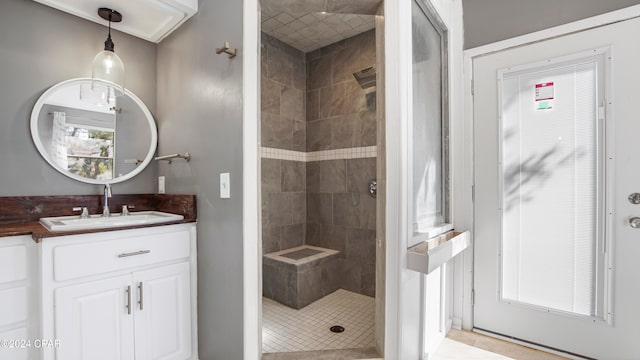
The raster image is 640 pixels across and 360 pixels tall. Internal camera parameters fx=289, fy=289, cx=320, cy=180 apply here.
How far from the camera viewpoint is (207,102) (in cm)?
169

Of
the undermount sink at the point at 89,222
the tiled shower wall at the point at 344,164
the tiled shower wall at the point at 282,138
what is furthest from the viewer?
the tiled shower wall at the point at 282,138

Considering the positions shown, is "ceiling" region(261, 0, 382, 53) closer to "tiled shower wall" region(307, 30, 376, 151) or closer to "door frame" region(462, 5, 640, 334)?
"tiled shower wall" region(307, 30, 376, 151)

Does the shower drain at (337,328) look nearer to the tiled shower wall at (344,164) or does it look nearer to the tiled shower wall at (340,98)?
the tiled shower wall at (344,164)

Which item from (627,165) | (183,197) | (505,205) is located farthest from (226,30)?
(627,165)

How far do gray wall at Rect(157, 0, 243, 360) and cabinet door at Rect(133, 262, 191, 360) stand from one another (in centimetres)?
9

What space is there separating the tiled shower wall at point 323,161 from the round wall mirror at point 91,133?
107cm

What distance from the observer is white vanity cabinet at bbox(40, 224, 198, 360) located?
1304mm

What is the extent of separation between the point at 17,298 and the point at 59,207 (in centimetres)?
67

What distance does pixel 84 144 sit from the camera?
1.90 metres

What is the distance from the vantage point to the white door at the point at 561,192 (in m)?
1.60

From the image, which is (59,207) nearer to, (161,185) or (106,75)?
(161,185)

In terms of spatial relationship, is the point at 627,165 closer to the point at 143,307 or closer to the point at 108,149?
the point at 143,307

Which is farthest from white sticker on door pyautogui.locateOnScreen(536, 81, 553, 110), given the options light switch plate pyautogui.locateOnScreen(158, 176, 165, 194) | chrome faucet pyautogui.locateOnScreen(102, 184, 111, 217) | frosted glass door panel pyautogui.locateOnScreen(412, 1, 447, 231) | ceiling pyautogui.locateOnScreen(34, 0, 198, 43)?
chrome faucet pyautogui.locateOnScreen(102, 184, 111, 217)

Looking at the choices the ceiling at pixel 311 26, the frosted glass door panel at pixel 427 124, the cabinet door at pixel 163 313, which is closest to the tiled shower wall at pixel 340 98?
the ceiling at pixel 311 26
